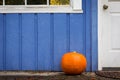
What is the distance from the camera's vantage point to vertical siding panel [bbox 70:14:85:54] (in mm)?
6969

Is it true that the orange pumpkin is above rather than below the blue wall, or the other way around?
below

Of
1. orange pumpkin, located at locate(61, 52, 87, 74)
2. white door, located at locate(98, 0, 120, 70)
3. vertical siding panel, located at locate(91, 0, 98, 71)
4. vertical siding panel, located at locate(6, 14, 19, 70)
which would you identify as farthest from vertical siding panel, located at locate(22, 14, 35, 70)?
white door, located at locate(98, 0, 120, 70)

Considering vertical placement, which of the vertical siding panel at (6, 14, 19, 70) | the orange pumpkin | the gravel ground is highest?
the vertical siding panel at (6, 14, 19, 70)

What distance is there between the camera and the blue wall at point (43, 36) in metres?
6.97

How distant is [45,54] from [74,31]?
2.38 feet

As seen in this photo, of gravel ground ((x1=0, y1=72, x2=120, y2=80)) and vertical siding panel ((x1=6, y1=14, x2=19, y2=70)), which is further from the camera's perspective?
vertical siding panel ((x1=6, y1=14, x2=19, y2=70))

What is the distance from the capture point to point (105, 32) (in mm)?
7250

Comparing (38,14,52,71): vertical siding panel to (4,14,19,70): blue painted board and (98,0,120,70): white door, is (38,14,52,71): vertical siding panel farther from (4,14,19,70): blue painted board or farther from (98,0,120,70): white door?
(98,0,120,70): white door

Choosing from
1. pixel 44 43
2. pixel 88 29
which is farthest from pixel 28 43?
pixel 88 29

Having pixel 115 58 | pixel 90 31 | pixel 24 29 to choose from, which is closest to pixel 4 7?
pixel 24 29

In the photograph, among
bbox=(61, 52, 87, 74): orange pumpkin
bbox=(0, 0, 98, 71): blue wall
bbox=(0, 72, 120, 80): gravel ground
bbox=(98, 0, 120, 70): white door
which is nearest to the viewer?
bbox=(0, 72, 120, 80): gravel ground

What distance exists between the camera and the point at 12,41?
6.98 meters

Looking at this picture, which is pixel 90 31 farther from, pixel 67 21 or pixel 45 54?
pixel 45 54

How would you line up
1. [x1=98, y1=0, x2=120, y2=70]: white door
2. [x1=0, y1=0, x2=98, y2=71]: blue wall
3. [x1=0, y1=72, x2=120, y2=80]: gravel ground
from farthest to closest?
1. [x1=98, y1=0, x2=120, y2=70]: white door
2. [x1=0, y1=0, x2=98, y2=71]: blue wall
3. [x1=0, y1=72, x2=120, y2=80]: gravel ground
